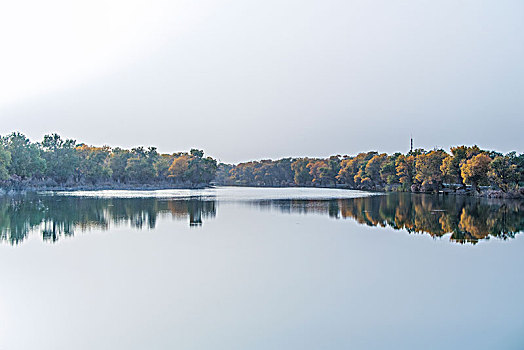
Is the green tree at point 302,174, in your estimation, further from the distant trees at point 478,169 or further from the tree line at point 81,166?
the distant trees at point 478,169

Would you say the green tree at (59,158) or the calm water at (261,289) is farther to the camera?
the green tree at (59,158)

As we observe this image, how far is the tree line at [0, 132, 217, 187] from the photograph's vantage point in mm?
56041

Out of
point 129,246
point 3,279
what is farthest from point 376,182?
point 3,279

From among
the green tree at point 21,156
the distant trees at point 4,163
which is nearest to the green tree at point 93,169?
the green tree at point 21,156

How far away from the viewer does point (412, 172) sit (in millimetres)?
60156

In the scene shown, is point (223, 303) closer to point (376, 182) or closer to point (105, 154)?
point (376, 182)

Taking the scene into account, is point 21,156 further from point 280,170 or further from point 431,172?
point 280,170

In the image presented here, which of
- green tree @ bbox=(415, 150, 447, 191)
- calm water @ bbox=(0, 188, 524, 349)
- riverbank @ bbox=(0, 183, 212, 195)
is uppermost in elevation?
green tree @ bbox=(415, 150, 447, 191)

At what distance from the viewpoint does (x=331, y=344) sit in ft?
22.3

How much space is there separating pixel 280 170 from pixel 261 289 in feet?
364

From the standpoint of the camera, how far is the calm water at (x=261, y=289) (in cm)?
713

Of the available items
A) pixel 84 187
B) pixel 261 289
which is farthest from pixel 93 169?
pixel 261 289

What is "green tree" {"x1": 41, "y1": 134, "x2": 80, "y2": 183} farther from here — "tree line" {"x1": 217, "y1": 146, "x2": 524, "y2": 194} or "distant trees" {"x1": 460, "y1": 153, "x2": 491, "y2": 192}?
"distant trees" {"x1": 460, "y1": 153, "x2": 491, "y2": 192}

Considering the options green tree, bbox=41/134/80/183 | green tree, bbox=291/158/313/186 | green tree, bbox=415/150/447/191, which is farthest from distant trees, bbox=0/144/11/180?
green tree, bbox=291/158/313/186
